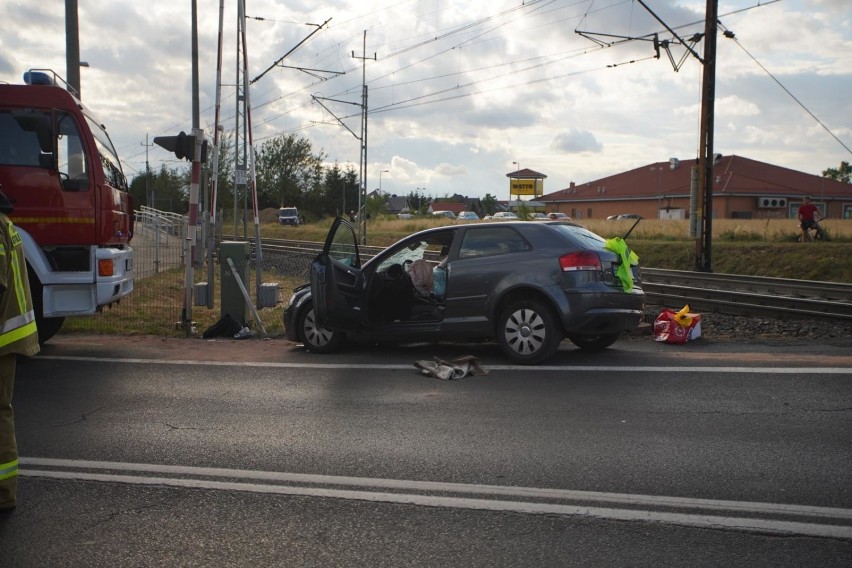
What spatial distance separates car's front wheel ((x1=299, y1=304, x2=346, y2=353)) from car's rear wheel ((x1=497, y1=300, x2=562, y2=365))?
2032mm

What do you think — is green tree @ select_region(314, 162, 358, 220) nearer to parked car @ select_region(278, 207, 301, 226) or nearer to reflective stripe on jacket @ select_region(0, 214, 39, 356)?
parked car @ select_region(278, 207, 301, 226)

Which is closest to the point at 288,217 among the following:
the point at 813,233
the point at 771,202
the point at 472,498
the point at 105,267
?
the point at 771,202

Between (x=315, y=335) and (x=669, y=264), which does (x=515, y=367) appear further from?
(x=669, y=264)

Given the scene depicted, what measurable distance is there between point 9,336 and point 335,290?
16.0 ft

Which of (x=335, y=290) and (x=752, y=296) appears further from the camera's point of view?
(x=752, y=296)

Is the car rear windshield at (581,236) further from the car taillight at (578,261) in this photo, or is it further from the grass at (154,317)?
the grass at (154,317)

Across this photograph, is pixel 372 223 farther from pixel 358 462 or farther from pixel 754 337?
pixel 358 462

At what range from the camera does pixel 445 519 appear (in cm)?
445

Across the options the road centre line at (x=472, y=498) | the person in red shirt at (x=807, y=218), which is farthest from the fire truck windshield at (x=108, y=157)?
the person in red shirt at (x=807, y=218)

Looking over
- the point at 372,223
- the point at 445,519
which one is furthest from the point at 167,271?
the point at 372,223

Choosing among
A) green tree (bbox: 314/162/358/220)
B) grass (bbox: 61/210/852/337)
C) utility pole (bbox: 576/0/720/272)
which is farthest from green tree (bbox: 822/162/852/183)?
utility pole (bbox: 576/0/720/272)

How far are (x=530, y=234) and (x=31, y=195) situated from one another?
17.8 feet

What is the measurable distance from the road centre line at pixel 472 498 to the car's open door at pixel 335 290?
399 centimetres

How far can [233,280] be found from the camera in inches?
472
